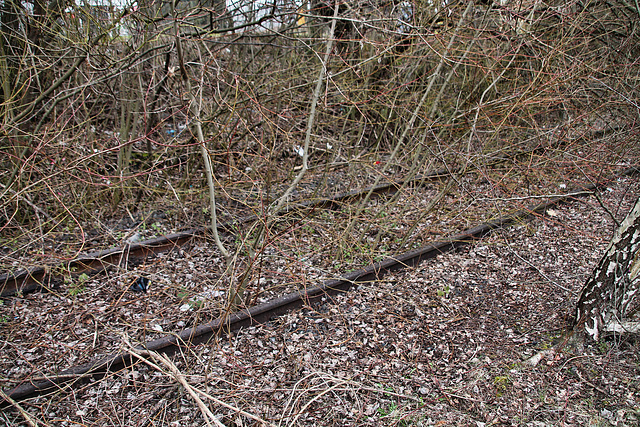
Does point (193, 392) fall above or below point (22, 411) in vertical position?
above

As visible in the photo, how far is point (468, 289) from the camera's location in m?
4.73

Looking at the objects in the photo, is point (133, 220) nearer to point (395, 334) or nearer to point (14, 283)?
point (14, 283)

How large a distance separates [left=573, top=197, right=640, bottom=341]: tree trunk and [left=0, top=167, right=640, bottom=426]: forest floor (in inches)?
8.3

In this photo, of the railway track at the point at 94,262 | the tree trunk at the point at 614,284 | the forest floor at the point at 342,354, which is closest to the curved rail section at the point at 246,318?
the forest floor at the point at 342,354

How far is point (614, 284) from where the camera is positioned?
3.51 meters

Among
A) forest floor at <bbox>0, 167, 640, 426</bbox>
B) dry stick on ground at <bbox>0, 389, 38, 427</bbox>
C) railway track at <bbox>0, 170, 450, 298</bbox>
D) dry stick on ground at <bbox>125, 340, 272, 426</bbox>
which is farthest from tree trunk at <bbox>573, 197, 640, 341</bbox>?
dry stick on ground at <bbox>0, 389, 38, 427</bbox>

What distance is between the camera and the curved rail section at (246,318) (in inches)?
124

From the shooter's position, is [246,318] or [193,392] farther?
[246,318]

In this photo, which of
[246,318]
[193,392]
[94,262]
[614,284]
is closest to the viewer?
[193,392]

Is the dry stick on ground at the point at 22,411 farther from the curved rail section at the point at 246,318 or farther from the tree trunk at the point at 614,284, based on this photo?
the tree trunk at the point at 614,284

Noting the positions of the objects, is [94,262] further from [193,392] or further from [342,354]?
[342,354]

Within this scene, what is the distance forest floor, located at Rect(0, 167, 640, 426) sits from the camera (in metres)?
3.07

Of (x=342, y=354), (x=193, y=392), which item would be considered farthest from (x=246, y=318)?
(x=193, y=392)

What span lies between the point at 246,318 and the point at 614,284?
3.11 metres
